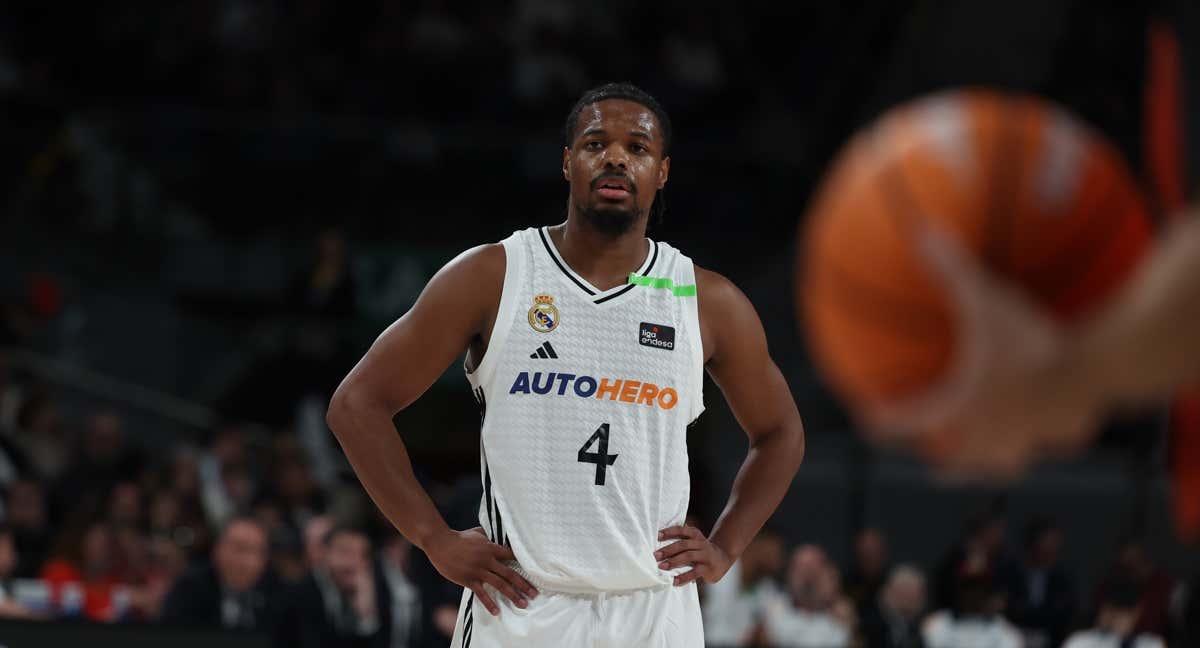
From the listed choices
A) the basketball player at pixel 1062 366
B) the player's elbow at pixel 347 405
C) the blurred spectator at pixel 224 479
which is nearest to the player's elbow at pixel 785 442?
the player's elbow at pixel 347 405

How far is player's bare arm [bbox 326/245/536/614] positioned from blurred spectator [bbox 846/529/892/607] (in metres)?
6.14

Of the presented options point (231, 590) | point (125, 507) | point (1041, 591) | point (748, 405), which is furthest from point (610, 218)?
point (1041, 591)

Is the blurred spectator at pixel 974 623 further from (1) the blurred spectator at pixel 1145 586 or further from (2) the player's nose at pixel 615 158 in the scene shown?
(2) the player's nose at pixel 615 158

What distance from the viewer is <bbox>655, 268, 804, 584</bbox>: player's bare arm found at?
13.1 ft

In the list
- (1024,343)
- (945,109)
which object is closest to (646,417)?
(945,109)

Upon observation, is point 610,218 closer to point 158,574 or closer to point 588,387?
point 588,387

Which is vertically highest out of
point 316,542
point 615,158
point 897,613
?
point 615,158

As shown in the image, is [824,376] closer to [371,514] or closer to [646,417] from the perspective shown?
[371,514]

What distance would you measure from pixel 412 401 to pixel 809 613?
17.6ft

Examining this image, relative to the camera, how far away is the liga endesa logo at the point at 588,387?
12.4 feet

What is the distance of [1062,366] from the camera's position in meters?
1.68

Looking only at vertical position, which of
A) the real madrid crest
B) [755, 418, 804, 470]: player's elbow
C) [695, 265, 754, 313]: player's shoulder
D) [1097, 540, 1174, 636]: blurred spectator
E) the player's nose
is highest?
the player's nose

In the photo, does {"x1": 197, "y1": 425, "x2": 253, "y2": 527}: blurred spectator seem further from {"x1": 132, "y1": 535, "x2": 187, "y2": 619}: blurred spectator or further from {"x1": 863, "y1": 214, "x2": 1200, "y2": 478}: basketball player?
{"x1": 863, "y1": 214, "x2": 1200, "y2": 478}: basketball player

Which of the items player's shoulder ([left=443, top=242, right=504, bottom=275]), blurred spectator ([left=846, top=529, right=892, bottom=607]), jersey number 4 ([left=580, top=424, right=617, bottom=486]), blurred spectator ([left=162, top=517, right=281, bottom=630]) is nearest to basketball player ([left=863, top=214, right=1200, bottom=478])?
jersey number 4 ([left=580, top=424, right=617, bottom=486])
